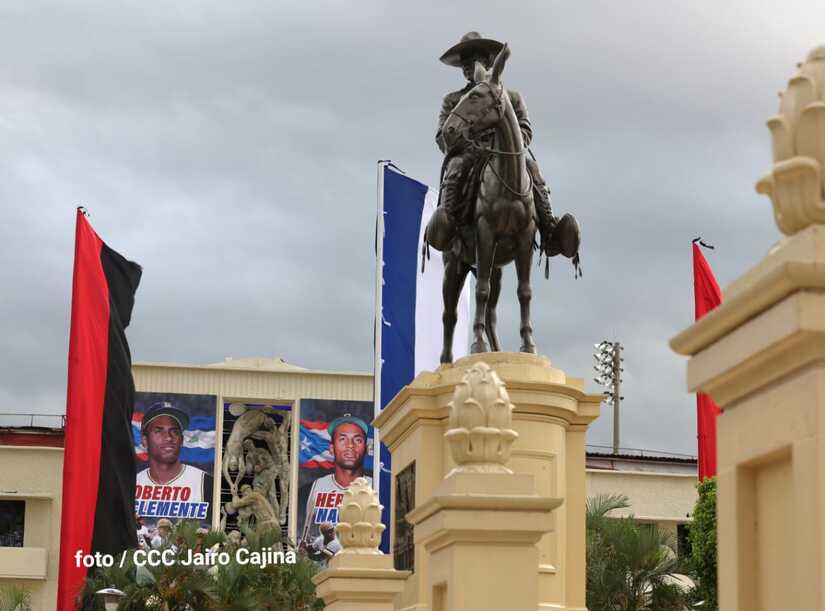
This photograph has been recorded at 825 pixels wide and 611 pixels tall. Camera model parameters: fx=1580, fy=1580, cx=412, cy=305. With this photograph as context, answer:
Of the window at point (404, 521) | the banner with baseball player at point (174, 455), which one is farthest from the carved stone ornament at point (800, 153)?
the banner with baseball player at point (174, 455)

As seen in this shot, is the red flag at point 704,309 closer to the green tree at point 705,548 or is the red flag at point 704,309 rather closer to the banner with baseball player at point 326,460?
the green tree at point 705,548

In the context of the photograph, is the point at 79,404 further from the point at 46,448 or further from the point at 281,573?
the point at 46,448

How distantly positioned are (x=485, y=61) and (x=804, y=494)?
1085cm

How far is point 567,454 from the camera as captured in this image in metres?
13.8

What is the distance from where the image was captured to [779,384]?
4746mm

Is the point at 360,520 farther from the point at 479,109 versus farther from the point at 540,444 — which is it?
the point at 479,109

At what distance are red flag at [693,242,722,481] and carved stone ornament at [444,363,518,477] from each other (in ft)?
78.7

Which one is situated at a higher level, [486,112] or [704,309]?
[704,309]

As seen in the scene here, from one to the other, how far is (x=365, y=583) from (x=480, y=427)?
5161 mm

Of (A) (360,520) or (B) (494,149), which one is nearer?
(B) (494,149)

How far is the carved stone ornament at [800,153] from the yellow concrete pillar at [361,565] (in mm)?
9799

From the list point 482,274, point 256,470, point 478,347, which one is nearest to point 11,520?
point 256,470

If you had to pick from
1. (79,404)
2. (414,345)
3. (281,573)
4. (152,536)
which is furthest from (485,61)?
(152,536)

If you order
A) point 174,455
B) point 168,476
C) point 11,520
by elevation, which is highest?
point 174,455
